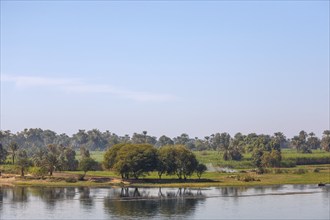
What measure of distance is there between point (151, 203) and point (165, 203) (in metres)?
2.52

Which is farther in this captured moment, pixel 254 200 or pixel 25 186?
pixel 25 186

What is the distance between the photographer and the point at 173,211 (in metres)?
91.0

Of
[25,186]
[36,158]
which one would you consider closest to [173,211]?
[25,186]

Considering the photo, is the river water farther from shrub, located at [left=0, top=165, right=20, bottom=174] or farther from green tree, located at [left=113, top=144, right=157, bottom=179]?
shrub, located at [left=0, top=165, right=20, bottom=174]

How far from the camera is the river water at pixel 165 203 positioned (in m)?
86.5

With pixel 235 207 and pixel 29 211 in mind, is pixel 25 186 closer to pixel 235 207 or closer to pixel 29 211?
pixel 29 211

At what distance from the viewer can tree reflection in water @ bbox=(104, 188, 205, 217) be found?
293ft

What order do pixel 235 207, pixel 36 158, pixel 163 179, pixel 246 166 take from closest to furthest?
pixel 235 207 → pixel 163 179 → pixel 36 158 → pixel 246 166

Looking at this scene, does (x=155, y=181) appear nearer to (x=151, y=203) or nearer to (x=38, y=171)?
(x=38, y=171)

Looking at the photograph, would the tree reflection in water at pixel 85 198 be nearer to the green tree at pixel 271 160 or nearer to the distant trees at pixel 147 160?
the distant trees at pixel 147 160

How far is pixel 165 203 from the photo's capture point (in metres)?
100

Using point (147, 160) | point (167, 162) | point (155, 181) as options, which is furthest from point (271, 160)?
point (147, 160)

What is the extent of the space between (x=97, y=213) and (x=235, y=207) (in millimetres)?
23484

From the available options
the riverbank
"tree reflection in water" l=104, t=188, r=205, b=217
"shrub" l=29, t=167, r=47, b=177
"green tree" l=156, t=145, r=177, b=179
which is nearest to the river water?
"tree reflection in water" l=104, t=188, r=205, b=217
